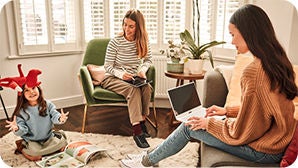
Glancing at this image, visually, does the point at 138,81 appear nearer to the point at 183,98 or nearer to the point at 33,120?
the point at 183,98

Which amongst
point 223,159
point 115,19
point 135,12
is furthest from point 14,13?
point 223,159

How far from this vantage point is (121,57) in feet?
8.41

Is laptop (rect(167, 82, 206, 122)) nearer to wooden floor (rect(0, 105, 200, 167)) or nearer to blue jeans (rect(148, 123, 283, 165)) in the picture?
blue jeans (rect(148, 123, 283, 165))

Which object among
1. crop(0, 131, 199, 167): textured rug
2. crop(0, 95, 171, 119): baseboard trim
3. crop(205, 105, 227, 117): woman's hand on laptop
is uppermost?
crop(205, 105, 227, 117): woman's hand on laptop

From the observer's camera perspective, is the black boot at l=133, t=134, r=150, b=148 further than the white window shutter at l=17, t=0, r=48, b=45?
No

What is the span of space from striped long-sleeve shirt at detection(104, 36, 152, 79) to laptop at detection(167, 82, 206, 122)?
2.46 feet

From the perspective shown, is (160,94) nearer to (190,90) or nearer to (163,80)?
(163,80)

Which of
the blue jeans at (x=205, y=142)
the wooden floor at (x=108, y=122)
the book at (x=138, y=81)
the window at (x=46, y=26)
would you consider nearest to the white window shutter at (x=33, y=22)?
the window at (x=46, y=26)

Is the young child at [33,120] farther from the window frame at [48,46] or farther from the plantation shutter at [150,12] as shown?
the plantation shutter at [150,12]

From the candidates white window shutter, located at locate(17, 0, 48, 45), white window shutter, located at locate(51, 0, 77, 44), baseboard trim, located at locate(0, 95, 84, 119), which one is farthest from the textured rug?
white window shutter, located at locate(51, 0, 77, 44)

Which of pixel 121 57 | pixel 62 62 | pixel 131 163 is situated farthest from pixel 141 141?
pixel 62 62

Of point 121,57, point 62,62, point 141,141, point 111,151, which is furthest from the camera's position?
point 62,62

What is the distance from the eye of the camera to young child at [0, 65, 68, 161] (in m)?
2.01

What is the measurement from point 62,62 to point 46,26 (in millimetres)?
433
